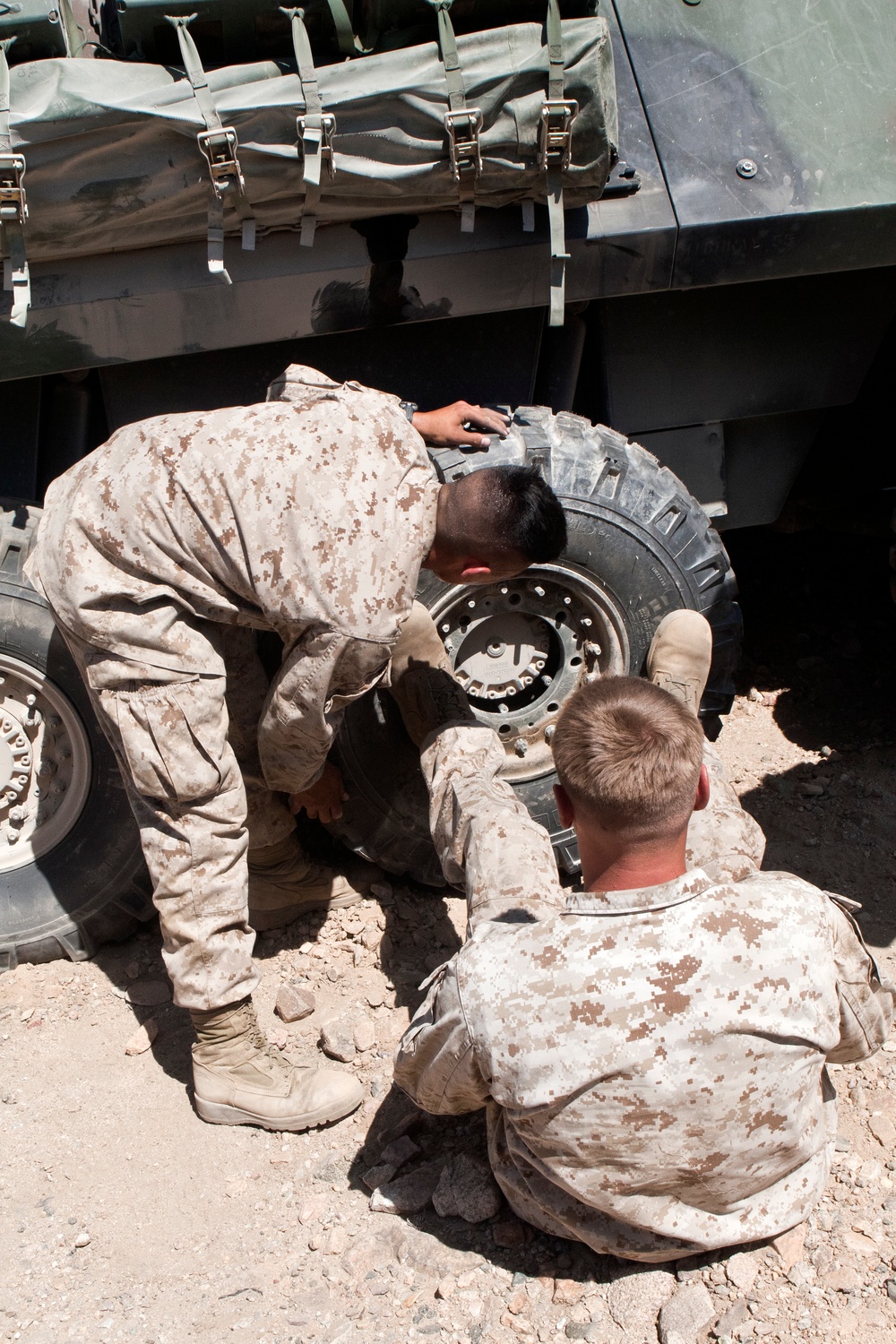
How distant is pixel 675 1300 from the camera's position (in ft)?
7.20

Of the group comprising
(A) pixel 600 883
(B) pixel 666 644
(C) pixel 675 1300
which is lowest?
(C) pixel 675 1300

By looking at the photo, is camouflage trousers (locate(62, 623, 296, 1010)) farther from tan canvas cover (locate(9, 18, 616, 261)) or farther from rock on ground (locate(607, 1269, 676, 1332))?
rock on ground (locate(607, 1269, 676, 1332))

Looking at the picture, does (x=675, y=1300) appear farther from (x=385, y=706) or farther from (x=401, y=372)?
(x=401, y=372)

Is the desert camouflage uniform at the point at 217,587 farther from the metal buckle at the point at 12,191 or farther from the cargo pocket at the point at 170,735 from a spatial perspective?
the metal buckle at the point at 12,191

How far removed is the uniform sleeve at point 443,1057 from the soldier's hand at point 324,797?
1.00 m

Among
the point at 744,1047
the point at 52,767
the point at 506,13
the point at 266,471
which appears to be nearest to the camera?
the point at 744,1047

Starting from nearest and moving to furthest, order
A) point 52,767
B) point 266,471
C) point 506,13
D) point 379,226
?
Answer: 1. point 266,471
2. point 506,13
3. point 379,226
4. point 52,767

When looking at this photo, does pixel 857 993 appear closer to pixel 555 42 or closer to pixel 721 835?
pixel 721 835

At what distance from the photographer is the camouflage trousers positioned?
8.36ft

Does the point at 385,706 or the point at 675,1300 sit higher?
the point at 385,706

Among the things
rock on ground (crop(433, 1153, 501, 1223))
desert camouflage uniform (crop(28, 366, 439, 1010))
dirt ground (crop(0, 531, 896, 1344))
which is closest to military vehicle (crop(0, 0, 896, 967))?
dirt ground (crop(0, 531, 896, 1344))

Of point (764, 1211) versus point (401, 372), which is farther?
point (401, 372)

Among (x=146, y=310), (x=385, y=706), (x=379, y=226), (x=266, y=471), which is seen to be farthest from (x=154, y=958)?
(x=379, y=226)

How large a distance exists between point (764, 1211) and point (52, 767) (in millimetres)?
2070
